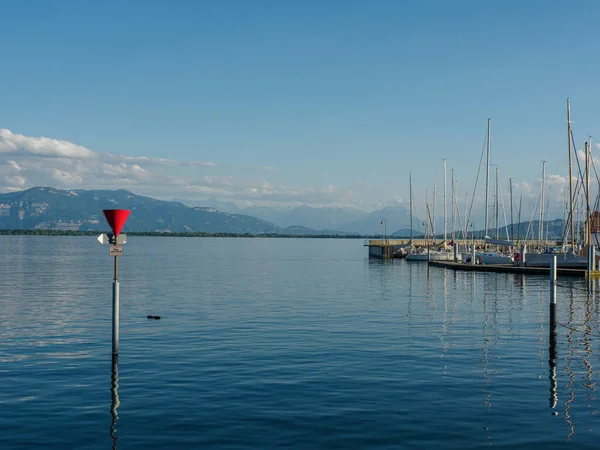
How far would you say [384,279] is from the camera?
7725 cm

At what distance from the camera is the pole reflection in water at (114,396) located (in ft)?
50.7

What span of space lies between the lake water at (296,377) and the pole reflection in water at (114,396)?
0.08 meters

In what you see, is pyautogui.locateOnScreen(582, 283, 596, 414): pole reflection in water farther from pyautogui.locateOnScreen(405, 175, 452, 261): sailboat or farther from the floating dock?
pyautogui.locateOnScreen(405, 175, 452, 261): sailboat

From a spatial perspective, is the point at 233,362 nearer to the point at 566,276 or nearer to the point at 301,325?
the point at 301,325

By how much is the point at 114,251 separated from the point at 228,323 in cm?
1306

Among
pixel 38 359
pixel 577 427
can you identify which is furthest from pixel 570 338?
pixel 38 359

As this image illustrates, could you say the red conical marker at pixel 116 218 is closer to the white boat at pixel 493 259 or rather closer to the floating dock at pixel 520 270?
the floating dock at pixel 520 270

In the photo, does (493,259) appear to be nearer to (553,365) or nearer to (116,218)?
(553,365)

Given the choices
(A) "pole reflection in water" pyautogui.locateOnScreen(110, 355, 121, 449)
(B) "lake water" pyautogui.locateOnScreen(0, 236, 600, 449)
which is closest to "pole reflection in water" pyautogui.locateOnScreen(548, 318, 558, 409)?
(B) "lake water" pyautogui.locateOnScreen(0, 236, 600, 449)

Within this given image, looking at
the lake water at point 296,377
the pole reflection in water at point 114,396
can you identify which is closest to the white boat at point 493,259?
the lake water at point 296,377

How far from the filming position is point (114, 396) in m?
18.8

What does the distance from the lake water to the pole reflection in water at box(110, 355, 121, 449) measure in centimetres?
8

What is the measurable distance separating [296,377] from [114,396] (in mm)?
5997

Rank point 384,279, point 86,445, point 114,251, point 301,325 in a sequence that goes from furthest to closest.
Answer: point 384,279
point 301,325
point 114,251
point 86,445
